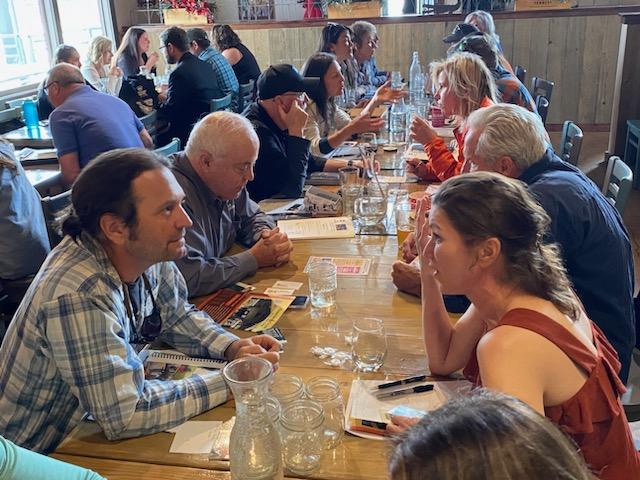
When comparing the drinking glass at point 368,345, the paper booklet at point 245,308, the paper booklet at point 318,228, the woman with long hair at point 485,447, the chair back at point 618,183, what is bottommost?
the paper booklet at point 245,308

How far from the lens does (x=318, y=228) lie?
99.0 inches

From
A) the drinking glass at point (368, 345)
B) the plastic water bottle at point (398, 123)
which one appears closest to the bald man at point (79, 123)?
the plastic water bottle at point (398, 123)

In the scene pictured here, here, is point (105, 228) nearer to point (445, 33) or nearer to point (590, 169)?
point (590, 169)

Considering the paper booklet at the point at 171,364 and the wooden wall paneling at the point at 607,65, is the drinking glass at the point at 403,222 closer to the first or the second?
the paper booklet at the point at 171,364

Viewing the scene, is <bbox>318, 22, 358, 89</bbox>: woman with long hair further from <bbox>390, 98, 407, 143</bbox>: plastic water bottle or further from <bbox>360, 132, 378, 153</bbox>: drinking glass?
<bbox>360, 132, 378, 153</bbox>: drinking glass

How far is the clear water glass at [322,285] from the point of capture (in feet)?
6.15

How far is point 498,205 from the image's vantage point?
1.32 metres

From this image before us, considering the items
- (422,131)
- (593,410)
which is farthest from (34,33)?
(593,410)

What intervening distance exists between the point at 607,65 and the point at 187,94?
4.72m

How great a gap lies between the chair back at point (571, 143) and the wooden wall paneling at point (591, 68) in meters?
4.25

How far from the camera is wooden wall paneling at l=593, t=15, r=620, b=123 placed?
681 cm

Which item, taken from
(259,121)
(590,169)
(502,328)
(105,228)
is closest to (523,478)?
(502,328)

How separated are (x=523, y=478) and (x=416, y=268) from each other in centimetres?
132

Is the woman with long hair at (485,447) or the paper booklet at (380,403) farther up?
the woman with long hair at (485,447)
